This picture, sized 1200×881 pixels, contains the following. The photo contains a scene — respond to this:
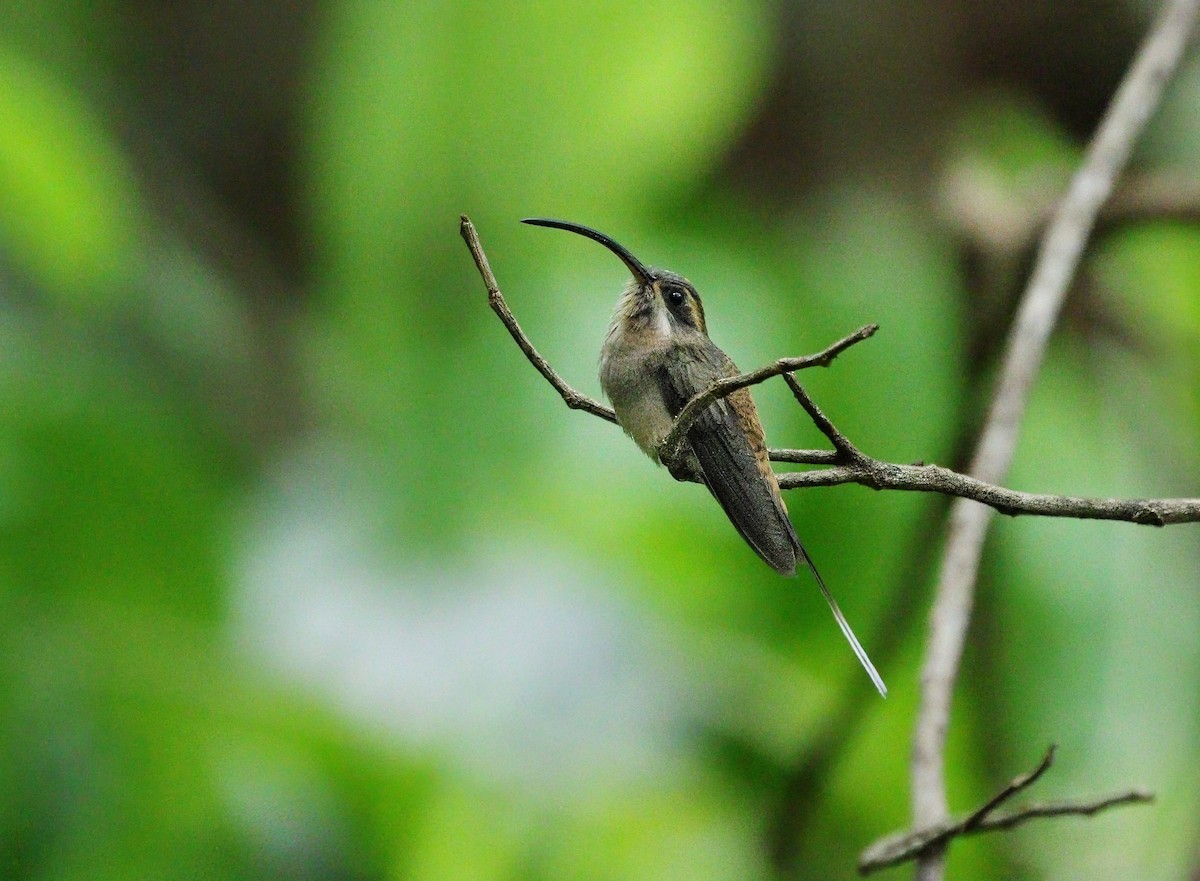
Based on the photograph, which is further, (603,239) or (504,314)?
(603,239)

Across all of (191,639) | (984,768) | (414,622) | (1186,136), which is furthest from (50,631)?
(1186,136)

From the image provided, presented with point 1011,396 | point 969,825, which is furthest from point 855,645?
point 1011,396

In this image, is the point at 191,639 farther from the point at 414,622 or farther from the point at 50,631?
the point at 414,622

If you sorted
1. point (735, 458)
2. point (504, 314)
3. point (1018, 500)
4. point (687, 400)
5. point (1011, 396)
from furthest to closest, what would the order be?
point (1011, 396)
point (687, 400)
point (735, 458)
point (504, 314)
point (1018, 500)

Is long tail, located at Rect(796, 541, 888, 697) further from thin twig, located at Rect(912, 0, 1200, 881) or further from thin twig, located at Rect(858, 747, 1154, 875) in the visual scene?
thin twig, located at Rect(912, 0, 1200, 881)

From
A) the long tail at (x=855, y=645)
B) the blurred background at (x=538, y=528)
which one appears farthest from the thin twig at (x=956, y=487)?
the blurred background at (x=538, y=528)

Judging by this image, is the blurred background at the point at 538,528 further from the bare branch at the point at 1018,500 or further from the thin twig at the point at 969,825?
the bare branch at the point at 1018,500

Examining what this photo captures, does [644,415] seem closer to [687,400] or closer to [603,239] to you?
[687,400]
